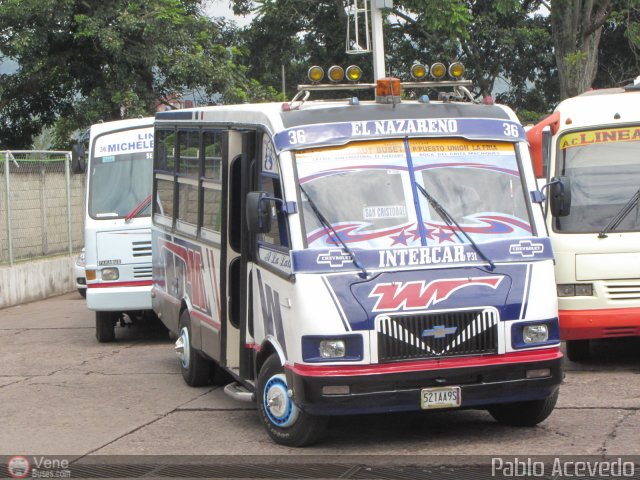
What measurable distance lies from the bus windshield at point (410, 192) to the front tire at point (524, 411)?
1248mm

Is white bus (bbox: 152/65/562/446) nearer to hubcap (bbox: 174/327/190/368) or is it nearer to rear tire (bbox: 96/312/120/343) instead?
hubcap (bbox: 174/327/190/368)

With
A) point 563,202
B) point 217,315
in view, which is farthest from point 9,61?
point 563,202

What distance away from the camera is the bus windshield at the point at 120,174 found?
15062 mm

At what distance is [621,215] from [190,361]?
4.39 m

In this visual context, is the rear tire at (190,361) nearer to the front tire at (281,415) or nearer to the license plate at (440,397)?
the front tire at (281,415)

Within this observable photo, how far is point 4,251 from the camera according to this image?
807 inches

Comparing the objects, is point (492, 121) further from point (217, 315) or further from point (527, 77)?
point (527, 77)

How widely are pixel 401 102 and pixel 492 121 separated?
69 cm

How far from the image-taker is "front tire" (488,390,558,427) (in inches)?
334

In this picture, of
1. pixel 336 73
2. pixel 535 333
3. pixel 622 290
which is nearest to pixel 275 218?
pixel 336 73

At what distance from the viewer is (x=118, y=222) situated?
14.9m

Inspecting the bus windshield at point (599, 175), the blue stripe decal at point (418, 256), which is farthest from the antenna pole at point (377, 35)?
the blue stripe decal at point (418, 256)

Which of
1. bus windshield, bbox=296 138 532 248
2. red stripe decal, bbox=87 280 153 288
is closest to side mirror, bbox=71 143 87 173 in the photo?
red stripe decal, bbox=87 280 153 288

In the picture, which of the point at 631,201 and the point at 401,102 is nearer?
the point at 401,102
